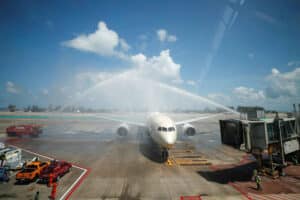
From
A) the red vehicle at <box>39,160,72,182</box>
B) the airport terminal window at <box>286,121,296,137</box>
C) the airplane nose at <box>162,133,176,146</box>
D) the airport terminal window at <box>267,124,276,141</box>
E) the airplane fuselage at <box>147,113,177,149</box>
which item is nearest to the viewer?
the red vehicle at <box>39,160,72,182</box>

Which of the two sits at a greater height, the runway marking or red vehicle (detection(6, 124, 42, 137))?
red vehicle (detection(6, 124, 42, 137))

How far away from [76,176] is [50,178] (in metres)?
2.42

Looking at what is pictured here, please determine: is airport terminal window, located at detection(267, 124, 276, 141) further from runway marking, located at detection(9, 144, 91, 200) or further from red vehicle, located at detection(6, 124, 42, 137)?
red vehicle, located at detection(6, 124, 42, 137)

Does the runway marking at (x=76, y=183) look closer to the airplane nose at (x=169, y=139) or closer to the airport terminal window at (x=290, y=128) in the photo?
the airplane nose at (x=169, y=139)

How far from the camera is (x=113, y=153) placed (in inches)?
945

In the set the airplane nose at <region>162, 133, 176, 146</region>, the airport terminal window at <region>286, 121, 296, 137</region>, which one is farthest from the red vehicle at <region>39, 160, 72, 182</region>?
the airport terminal window at <region>286, 121, 296, 137</region>

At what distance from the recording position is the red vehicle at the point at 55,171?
14008mm

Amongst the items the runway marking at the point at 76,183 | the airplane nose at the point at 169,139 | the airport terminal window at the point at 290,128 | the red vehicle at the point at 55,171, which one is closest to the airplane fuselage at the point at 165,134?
the airplane nose at the point at 169,139

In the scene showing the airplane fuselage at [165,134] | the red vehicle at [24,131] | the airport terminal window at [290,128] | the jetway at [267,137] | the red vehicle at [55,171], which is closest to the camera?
the jetway at [267,137]

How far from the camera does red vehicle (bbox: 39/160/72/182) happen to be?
14008 millimetres

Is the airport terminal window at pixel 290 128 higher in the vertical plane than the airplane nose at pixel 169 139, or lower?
higher

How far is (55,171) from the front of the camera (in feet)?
47.8

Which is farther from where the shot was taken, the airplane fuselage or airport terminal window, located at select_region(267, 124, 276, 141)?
the airplane fuselage

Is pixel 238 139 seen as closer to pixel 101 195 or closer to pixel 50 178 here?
pixel 101 195
